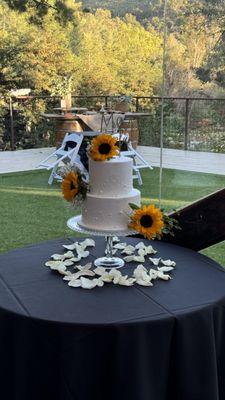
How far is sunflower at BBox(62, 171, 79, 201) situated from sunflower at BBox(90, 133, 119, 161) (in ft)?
0.32

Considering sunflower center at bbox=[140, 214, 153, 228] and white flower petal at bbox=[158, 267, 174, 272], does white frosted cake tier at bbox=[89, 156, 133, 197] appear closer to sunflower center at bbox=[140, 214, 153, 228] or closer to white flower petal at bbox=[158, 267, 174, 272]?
sunflower center at bbox=[140, 214, 153, 228]

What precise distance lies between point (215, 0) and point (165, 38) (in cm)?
71

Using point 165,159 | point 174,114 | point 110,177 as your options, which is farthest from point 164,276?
point 165,159

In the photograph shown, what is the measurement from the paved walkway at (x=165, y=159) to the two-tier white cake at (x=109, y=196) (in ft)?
10.3

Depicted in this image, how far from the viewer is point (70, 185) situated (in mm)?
1550

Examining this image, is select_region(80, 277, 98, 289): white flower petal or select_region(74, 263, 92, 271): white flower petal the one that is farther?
select_region(74, 263, 92, 271): white flower petal

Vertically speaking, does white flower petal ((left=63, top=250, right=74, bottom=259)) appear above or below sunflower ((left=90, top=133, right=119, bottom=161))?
below

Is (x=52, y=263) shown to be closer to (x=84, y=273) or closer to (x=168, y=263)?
(x=84, y=273)

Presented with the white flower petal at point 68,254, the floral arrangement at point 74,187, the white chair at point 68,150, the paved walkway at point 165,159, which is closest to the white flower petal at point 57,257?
the white flower petal at point 68,254

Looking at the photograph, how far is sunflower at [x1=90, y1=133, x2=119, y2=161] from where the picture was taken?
1501 mm

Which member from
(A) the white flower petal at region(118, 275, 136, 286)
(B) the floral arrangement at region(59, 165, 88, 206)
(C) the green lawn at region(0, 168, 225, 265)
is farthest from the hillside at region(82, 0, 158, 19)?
(A) the white flower petal at region(118, 275, 136, 286)

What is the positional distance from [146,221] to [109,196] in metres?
0.15

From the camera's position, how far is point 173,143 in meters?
5.60

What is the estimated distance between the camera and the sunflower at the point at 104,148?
4.92 feet
